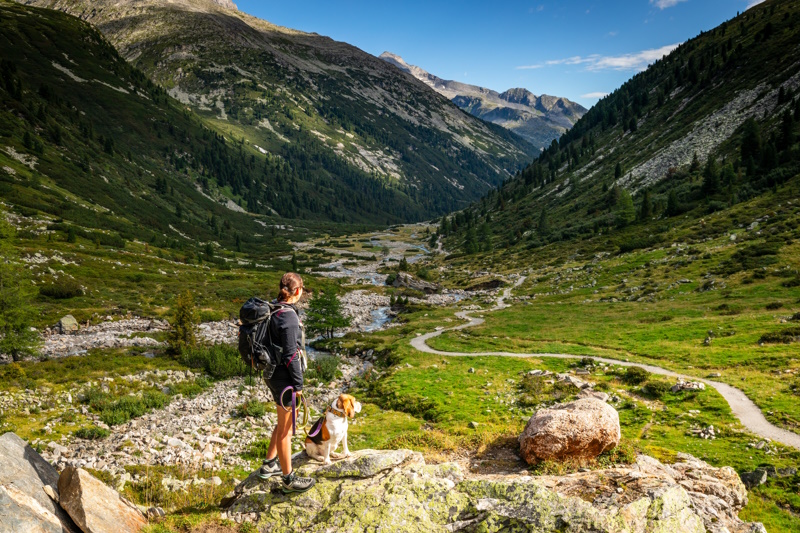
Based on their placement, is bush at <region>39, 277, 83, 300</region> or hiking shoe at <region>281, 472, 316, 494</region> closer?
hiking shoe at <region>281, 472, 316, 494</region>

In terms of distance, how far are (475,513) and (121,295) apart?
61.5 meters

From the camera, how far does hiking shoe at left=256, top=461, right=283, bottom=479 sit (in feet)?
27.9

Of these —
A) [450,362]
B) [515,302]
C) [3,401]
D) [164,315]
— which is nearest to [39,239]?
[164,315]

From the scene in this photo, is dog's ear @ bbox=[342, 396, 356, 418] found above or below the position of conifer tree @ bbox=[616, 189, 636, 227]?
below

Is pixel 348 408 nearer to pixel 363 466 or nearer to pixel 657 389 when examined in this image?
pixel 363 466

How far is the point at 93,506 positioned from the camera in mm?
Result: 6844

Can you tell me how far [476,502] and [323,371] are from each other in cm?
2952

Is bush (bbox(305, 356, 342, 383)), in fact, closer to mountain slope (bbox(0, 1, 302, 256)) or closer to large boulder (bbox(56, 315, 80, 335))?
large boulder (bbox(56, 315, 80, 335))

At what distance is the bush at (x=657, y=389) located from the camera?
71.7 ft

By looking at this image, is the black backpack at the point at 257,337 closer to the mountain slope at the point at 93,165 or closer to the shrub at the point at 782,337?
the shrub at the point at 782,337

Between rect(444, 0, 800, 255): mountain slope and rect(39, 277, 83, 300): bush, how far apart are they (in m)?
96.2

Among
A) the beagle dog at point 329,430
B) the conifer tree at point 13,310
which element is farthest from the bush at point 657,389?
the conifer tree at point 13,310

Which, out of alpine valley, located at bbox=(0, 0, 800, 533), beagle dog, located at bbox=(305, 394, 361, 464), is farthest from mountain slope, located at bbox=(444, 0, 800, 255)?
beagle dog, located at bbox=(305, 394, 361, 464)

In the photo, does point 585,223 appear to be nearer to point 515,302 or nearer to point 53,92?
point 515,302
